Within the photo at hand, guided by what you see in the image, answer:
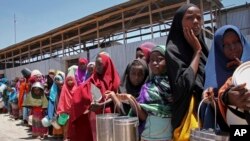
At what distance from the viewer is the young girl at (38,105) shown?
738cm

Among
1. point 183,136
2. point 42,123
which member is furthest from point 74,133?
point 42,123

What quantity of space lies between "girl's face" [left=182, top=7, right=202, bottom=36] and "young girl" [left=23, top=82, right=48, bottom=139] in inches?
231

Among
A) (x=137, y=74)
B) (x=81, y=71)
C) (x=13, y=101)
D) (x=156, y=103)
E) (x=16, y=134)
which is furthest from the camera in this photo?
(x=13, y=101)

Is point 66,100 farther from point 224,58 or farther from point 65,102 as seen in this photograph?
point 224,58

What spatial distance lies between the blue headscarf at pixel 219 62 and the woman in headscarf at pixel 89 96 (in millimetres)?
1407

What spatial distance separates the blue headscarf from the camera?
5.47 ft

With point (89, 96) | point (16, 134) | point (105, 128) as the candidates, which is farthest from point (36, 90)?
point (105, 128)

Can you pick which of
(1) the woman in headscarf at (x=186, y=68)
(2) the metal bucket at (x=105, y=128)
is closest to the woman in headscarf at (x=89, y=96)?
(2) the metal bucket at (x=105, y=128)

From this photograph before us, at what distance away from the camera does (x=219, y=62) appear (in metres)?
1.71

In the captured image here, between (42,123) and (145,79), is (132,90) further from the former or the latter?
(42,123)

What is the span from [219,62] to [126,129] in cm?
68

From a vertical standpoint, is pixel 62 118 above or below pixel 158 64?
below

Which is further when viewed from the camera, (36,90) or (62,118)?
(36,90)

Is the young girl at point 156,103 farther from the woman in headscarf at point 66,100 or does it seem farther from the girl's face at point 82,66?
the girl's face at point 82,66
